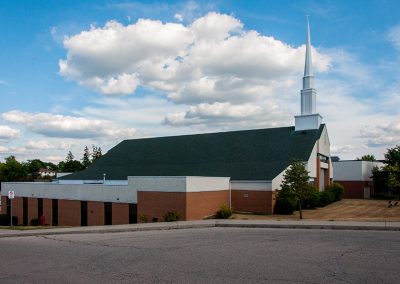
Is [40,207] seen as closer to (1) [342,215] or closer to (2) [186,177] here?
(2) [186,177]

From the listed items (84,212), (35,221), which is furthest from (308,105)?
(35,221)

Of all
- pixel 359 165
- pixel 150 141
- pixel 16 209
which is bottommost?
pixel 16 209

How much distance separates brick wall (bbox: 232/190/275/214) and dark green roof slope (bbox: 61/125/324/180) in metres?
1.25

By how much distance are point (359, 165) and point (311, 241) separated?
39.9 meters

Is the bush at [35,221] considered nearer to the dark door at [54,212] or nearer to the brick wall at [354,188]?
the dark door at [54,212]

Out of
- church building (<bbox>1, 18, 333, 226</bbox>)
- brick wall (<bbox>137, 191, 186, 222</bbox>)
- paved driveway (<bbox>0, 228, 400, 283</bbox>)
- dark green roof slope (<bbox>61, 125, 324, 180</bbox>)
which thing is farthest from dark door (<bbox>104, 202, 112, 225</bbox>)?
A: paved driveway (<bbox>0, 228, 400, 283</bbox>)

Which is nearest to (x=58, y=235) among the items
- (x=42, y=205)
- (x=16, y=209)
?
(x=42, y=205)

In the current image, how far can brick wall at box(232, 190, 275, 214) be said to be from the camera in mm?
31953

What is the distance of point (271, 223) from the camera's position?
2108 centimetres

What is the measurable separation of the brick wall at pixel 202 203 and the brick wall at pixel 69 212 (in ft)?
44.5

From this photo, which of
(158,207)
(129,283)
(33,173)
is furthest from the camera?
(33,173)

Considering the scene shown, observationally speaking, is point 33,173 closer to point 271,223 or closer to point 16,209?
point 16,209

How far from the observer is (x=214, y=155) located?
41.7 m

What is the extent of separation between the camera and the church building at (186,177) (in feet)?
99.2
